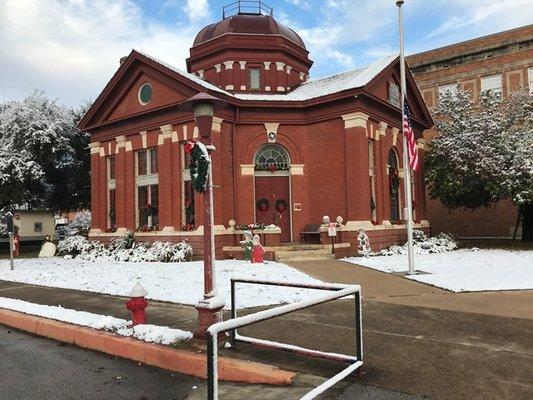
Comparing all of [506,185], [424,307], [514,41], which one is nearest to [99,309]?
[424,307]

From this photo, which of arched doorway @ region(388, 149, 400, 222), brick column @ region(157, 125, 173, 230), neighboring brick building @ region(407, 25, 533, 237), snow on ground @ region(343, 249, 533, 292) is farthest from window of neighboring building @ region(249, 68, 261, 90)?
neighboring brick building @ region(407, 25, 533, 237)

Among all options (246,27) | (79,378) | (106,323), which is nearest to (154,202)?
(246,27)

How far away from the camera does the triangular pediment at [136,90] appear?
19.4 meters

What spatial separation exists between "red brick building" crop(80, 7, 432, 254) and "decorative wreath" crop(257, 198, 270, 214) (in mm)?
43

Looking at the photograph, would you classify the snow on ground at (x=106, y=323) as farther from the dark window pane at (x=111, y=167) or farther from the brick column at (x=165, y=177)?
the dark window pane at (x=111, y=167)

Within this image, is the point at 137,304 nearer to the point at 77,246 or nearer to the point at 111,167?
the point at 77,246

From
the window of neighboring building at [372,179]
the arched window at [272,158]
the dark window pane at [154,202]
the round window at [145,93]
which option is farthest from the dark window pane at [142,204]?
the window of neighboring building at [372,179]

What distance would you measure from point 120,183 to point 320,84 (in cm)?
1067

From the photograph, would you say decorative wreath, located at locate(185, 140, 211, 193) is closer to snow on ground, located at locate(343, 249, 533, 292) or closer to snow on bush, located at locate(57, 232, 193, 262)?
snow on ground, located at locate(343, 249, 533, 292)

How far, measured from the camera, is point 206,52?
2375 cm

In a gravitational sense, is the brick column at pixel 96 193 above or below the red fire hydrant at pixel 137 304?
above

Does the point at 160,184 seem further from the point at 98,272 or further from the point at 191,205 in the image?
the point at 98,272

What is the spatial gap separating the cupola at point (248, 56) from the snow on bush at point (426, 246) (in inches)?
379

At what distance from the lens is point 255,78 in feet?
76.5
